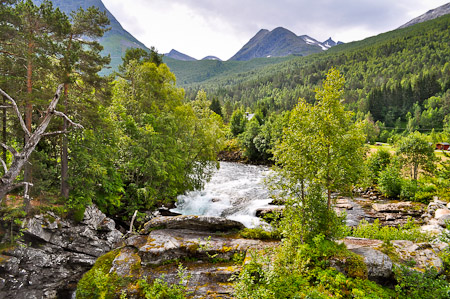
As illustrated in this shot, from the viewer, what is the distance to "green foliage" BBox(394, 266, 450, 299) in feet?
21.8

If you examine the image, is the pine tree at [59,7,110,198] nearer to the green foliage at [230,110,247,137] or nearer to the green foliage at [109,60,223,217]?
the green foliage at [109,60,223,217]

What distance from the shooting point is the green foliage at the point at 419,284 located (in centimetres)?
666

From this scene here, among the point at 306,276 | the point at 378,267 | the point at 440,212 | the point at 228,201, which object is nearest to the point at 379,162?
the point at 440,212

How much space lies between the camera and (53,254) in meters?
12.5

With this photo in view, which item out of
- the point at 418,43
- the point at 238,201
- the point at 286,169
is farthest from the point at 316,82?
the point at 286,169

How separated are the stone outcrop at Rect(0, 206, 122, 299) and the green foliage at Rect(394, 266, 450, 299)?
12.7 metres

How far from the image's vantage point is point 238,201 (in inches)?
955

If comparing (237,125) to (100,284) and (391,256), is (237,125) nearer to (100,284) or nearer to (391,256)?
(391,256)

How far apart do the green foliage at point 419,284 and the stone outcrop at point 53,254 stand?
1268 centimetres

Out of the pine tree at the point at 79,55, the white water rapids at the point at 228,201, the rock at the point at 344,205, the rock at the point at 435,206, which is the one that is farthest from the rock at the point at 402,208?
the pine tree at the point at 79,55

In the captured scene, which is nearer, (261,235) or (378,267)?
(378,267)

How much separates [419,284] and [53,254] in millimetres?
15996

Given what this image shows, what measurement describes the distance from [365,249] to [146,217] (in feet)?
49.7

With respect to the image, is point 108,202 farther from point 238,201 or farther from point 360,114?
point 360,114
